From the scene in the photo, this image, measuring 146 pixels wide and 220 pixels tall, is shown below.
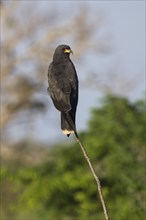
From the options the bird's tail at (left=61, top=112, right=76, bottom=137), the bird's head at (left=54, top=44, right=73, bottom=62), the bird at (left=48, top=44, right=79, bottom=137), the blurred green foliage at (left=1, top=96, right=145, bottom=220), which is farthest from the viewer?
the blurred green foliage at (left=1, top=96, right=145, bottom=220)

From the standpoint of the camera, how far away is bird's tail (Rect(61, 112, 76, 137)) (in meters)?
5.05

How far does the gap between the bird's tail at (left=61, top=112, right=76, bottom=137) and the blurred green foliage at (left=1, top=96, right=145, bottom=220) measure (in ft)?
14.4

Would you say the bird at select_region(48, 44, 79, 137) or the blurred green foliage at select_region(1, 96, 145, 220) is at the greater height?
the blurred green foliage at select_region(1, 96, 145, 220)

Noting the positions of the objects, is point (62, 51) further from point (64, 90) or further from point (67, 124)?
point (67, 124)

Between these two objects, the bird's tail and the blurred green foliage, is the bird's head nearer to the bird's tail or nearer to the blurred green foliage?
the bird's tail

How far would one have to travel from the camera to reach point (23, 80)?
85.3 ft

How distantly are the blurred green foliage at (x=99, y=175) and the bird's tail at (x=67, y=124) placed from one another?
14.4ft

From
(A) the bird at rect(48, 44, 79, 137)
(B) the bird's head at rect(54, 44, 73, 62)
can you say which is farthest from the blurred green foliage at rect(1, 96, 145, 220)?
(A) the bird at rect(48, 44, 79, 137)

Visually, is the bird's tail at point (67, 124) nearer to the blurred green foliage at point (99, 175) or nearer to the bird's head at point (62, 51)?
the bird's head at point (62, 51)

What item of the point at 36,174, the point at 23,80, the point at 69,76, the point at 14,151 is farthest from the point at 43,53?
the point at 69,76

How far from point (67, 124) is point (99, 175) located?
6352 millimetres

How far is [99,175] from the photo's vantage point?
11.4m

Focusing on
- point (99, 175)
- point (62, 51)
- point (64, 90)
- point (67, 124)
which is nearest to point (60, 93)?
point (64, 90)

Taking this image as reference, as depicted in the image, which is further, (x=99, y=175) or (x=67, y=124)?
(x=99, y=175)
